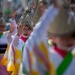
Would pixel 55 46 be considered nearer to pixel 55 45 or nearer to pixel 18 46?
pixel 55 45

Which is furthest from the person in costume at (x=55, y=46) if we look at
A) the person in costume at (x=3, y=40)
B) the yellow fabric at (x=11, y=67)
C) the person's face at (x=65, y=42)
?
the person in costume at (x=3, y=40)

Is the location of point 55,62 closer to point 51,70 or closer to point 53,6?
point 51,70

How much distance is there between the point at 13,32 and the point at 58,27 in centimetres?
248

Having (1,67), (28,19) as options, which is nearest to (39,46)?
(28,19)

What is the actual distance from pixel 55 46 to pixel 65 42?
14 centimetres

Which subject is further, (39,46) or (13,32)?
(13,32)

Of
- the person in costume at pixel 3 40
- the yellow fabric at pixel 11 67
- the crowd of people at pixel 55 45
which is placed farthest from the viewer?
the person in costume at pixel 3 40

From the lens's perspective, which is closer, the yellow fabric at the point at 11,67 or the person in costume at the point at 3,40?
the yellow fabric at the point at 11,67

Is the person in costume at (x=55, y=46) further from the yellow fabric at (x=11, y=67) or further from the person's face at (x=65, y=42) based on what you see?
the yellow fabric at (x=11, y=67)

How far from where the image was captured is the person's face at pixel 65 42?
2.23m

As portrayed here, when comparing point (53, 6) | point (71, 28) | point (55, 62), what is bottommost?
point (55, 62)

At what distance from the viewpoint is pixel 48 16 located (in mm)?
2293

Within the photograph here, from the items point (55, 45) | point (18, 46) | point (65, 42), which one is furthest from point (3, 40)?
point (65, 42)

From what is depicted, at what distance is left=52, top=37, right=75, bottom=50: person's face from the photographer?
2230 millimetres
